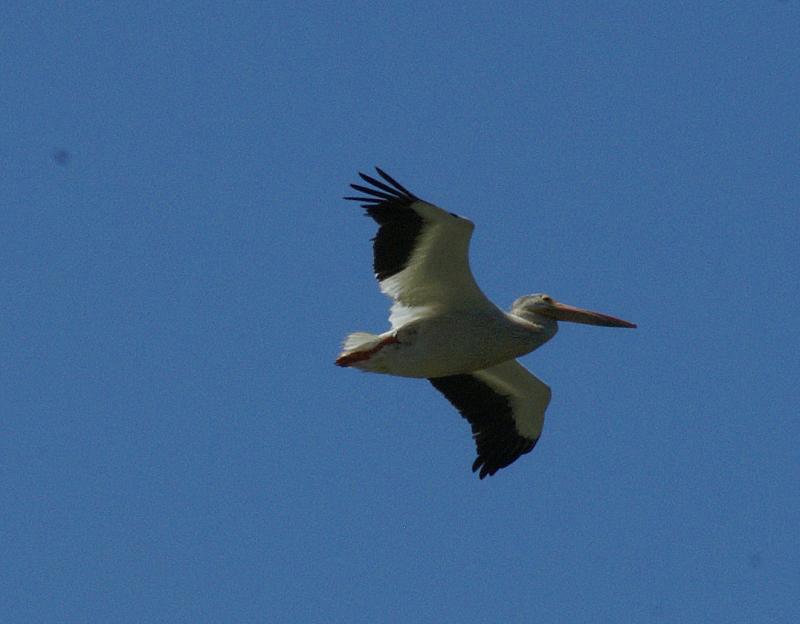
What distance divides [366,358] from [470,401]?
1759mm

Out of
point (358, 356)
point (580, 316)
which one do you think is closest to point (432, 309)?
point (358, 356)

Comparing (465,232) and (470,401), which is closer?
(465,232)

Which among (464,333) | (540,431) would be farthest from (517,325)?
(540,431)

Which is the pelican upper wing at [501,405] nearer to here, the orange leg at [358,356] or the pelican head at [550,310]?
the pelican head at [550,310]

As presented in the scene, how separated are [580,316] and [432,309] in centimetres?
162

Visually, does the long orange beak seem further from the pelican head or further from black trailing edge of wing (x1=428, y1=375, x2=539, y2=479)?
black trailing edge of wing (x1=428, y1=375, x2=539, y2=479)

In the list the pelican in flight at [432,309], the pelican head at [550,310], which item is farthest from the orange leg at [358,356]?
the pelican head at [550,310]

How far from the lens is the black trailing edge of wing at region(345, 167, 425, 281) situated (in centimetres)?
1303

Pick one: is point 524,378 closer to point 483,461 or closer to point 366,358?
point 483,461

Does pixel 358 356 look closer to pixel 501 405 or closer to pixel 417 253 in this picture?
pixel 417 253

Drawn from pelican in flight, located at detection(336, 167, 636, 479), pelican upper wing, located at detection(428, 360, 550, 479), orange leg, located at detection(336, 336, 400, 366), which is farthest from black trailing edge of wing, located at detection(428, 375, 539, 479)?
orange leg, located at detection(336, 336, 400, 366)

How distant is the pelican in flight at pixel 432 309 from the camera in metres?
13.2

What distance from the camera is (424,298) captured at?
13.9 metres

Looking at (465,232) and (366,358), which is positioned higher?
(465,232)
